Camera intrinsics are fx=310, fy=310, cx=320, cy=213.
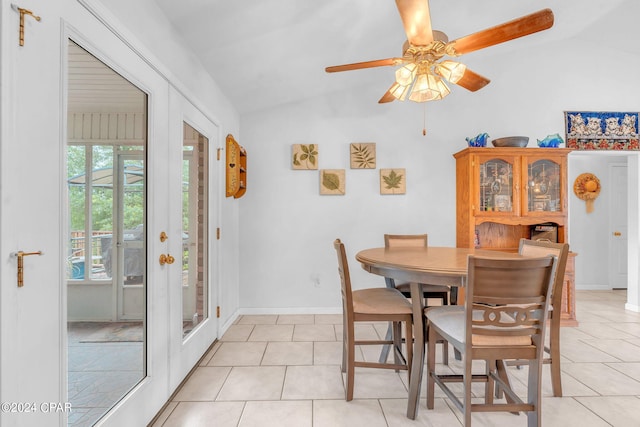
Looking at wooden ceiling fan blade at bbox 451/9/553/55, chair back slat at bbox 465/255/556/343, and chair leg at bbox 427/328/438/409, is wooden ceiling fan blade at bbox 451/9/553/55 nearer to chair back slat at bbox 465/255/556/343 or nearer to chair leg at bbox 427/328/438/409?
chair back slat at bbox 465/255/556/343

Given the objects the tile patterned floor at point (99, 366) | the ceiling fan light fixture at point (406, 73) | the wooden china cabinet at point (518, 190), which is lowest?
the tile patterned floor at point (99, 366)

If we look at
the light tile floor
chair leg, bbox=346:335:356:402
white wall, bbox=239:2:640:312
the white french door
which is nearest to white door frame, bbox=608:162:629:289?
white wall, bbox=239:2:640:312

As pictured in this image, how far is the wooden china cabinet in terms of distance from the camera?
327cm

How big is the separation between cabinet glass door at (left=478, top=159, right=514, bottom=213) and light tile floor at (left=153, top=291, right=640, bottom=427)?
4.53 feet

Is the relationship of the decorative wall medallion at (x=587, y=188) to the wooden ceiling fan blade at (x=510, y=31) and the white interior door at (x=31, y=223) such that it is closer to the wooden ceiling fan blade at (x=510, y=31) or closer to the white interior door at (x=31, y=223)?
the wooden ceiling fan blade at (x=510, y=31)

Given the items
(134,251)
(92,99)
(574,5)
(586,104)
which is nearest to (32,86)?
(92,99)

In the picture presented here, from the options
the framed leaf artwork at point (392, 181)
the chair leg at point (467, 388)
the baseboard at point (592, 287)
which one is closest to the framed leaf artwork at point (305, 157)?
the framed leaf artwork at point (392, 181)

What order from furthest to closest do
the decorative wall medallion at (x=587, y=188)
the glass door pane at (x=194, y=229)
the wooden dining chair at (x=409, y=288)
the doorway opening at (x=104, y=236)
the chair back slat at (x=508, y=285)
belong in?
the decorative wall medallion at (x=587, y=188) → the wooden dining chair at (x=409, y=288) → the glass door pane at (x=194, y=229) → the chair back slat at (x=508, y=285) → the doorway opening at (x=104, y=236)

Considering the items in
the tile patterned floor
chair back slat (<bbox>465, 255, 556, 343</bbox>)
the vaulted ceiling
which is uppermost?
Answer: the vaulted ceiling

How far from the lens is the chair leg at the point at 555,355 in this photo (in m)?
1.85

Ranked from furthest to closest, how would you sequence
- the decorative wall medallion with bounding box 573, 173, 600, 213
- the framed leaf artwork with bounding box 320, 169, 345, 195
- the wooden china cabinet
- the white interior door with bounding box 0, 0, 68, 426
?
1. the decorative wall medallion with bounding box 573, 173, 600, 213
2. the framed leaf artwork with bounding box 320, 169, 345, 195
3. the wooden china cabinet
4. the white interior door with bounding box 0, 0, 68, 426

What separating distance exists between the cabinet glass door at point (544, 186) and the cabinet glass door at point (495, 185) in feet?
0.72

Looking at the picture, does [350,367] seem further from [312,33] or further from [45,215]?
[312,33]

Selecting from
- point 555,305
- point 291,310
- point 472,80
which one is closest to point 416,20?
point 472,80
